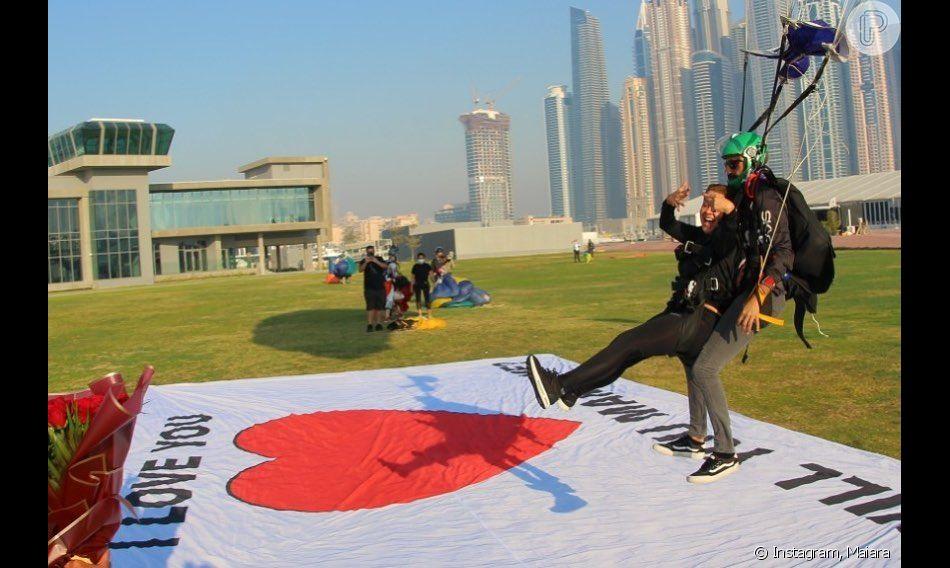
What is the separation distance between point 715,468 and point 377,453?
8.32 feet

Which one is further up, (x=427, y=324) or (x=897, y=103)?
(x=897, y=103)

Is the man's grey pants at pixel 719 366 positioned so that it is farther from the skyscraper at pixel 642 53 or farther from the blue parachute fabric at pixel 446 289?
the blue parachute fabric at pixel 446 289

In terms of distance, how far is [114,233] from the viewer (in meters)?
60.5

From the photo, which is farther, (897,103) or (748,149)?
(748,149)

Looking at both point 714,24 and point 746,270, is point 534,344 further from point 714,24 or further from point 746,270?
point 746,270

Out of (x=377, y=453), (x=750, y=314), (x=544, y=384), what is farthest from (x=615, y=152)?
(x=544, y=384)

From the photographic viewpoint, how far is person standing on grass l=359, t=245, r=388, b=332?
1550 centimetres

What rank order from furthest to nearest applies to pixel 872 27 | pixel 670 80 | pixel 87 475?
pixel 670 80 → pixel 872 27 → pixel 87 475

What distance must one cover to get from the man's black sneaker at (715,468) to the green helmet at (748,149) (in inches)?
71.7

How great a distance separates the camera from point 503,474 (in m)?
5.32

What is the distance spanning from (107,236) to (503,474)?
62440mm

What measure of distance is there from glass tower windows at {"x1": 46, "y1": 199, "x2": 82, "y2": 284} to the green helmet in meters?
61.6

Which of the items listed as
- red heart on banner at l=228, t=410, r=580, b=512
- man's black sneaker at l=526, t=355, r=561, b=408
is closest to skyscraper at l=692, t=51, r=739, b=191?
man's black sneaker at l=526, t=355, r=561, b=408
